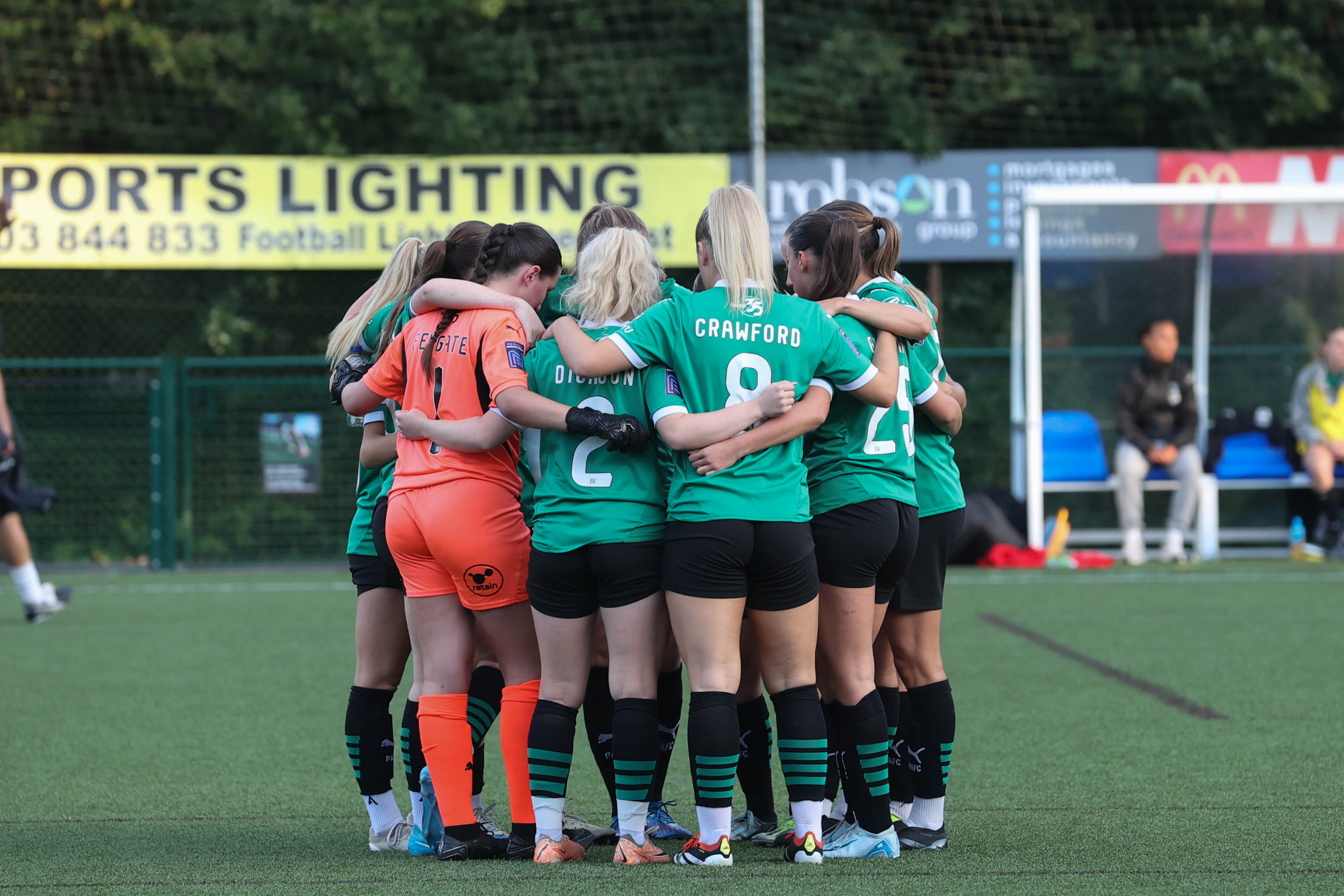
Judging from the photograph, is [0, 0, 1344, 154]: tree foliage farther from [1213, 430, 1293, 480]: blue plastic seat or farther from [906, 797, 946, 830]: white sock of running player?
[906, 797, 946, 830]: white sock of running player

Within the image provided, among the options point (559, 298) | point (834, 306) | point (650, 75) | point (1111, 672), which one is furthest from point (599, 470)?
point (650, 75)

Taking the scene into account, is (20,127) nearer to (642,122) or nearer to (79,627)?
(642,122)

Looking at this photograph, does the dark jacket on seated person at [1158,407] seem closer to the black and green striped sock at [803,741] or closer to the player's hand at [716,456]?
the black and green striped sock at [803,741]

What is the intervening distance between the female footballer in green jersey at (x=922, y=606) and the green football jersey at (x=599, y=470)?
2.37 ft

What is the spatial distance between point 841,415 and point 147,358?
13.1 metres

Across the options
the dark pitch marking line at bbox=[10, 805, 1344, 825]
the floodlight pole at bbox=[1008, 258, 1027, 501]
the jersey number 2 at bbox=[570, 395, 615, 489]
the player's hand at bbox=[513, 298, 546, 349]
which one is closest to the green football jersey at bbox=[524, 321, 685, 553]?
the jersey number 2 at bbox=[570, 395, 615, 489]

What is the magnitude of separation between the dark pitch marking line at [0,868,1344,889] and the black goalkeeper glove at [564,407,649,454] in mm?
1079

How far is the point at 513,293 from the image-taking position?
A: 4.15 meters

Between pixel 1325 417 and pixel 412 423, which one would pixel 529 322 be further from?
pixel 1325 417

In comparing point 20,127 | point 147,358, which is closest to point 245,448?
point 147,358

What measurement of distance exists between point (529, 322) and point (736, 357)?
1.99ft

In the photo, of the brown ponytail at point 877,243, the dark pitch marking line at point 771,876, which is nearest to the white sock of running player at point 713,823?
the dark pitch marking line at point 771,876

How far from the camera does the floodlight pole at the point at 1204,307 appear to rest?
14.4 meters

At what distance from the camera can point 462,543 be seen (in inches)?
155
